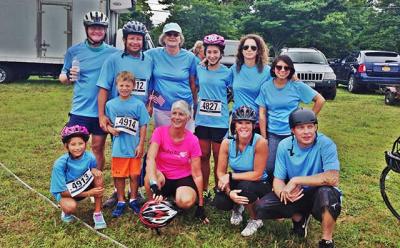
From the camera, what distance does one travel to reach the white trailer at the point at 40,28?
44.0 feet

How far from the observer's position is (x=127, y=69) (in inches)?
169

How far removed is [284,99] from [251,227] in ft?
3.79

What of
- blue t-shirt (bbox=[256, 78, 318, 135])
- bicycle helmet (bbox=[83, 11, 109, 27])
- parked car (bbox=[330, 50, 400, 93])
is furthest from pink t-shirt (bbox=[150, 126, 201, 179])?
parked car (bbox=[330, 50, 400, 93])

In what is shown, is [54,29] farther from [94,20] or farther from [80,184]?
[80,184]

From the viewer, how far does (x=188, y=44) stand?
102 ft

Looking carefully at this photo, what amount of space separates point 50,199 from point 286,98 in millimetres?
2535

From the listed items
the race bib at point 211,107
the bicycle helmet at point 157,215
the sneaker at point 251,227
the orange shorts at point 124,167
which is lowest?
the sneaker at point 251,227

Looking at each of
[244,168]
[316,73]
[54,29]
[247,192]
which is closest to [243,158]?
[244,168]

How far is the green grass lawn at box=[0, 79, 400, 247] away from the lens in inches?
151

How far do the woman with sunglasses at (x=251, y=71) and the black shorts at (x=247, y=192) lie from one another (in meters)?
0.57

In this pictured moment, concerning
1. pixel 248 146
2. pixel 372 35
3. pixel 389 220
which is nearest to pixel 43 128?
pixel 248 146

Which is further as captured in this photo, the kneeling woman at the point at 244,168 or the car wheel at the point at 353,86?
the car wheel at the point at 353,86

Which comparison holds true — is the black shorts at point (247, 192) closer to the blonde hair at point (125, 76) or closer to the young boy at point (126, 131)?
the young boy at point (126, 131)

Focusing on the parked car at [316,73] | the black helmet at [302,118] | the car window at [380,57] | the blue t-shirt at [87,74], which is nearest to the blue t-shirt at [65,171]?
the blue t-shirt at [87,74]
